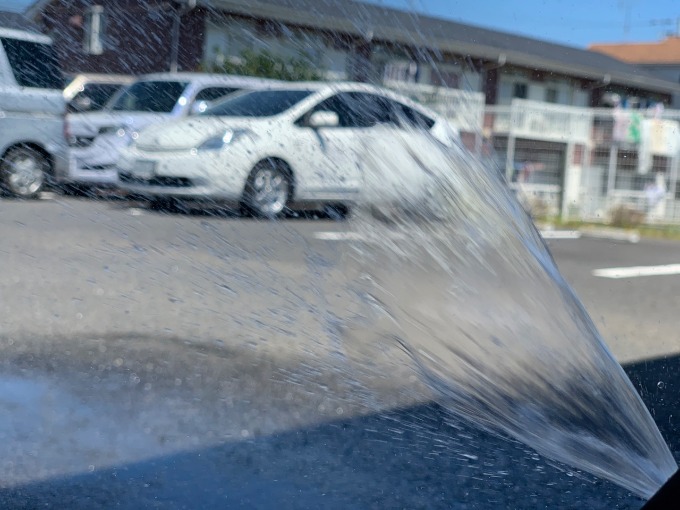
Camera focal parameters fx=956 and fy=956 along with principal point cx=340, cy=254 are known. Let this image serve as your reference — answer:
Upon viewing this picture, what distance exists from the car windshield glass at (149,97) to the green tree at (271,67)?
0.16 metres

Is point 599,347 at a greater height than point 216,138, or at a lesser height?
lesser

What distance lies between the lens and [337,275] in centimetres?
330

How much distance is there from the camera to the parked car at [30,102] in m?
3.39

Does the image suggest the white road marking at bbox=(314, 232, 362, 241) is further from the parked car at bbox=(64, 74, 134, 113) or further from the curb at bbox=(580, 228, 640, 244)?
the curb at bbox=(580, 228, 640, 244)

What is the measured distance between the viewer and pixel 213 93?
324cm

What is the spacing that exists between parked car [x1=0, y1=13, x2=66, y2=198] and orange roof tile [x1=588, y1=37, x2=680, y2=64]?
6.33 ft

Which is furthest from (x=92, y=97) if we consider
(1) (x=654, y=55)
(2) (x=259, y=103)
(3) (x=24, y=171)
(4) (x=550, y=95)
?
(1) (x=654, y=55)

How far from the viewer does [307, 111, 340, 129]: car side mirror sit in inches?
119

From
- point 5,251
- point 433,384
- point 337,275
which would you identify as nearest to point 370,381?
point 337,275

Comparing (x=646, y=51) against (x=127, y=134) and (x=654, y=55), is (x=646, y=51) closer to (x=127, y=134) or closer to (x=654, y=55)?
(x=654, y=55)

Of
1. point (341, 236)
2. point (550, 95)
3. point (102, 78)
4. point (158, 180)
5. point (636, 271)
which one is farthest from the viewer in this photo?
point (636, 271)

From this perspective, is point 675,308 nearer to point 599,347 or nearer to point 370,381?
point 370,381

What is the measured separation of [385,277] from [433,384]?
38cm

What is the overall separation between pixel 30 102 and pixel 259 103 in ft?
3.25
